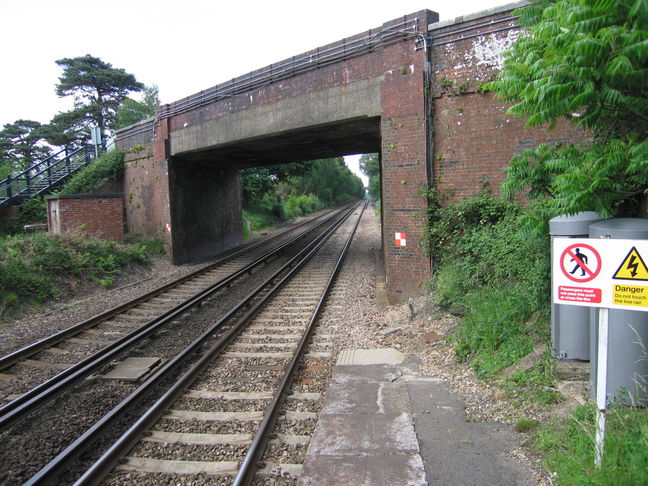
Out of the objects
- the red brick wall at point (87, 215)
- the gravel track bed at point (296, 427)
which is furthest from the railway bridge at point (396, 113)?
the gravel track bed at point (296, 427)

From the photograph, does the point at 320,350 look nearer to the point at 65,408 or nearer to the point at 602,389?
the point at 65,408

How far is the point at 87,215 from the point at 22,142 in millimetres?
32402

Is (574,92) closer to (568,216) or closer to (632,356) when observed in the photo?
(568,216)

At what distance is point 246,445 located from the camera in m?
4.25

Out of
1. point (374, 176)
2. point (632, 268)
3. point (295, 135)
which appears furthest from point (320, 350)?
point (374, 176)

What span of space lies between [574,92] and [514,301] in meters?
2.99

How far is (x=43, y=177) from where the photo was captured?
19.1 metres

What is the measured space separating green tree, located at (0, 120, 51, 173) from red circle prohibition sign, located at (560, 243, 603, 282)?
4481cm

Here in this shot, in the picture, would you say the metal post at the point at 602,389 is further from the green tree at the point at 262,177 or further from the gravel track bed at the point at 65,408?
the green tree at the point at 262,177

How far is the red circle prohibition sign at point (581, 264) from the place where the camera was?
2.93 m

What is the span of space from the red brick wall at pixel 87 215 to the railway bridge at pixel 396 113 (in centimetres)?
346

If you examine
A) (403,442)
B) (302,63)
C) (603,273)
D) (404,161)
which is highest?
(302,63)

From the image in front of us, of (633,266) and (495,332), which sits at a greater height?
(633,266)

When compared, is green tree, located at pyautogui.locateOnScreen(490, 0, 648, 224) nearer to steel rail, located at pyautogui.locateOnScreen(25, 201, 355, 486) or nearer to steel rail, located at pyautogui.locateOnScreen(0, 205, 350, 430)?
steel rail, located at pyautogui.locateOnScreen(25, 201, 355, 486)
